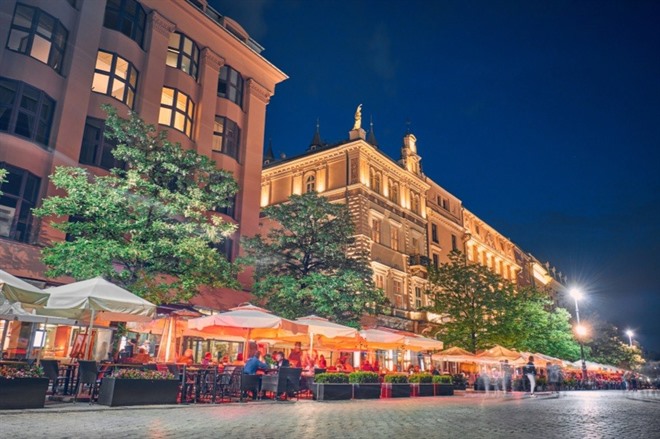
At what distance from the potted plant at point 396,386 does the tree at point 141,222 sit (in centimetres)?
769

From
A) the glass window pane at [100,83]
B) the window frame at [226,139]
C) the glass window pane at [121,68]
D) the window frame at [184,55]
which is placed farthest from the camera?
the window frame at [226,139]

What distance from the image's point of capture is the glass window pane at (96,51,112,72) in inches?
→ 878

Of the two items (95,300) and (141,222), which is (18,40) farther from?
(95,300)

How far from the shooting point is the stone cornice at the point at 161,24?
24734 millimetres

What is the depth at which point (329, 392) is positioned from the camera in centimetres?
1653

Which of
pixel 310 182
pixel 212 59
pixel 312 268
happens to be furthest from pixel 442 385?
pixel 212 59

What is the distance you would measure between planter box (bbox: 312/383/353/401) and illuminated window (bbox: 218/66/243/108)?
18.3 metres

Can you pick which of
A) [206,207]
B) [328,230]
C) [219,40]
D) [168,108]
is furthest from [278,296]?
[219,40]

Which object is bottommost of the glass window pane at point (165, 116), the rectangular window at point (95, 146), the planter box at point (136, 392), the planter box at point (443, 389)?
the planter box at point (443, 389)

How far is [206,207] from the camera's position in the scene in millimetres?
17766

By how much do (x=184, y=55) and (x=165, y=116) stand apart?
394cm

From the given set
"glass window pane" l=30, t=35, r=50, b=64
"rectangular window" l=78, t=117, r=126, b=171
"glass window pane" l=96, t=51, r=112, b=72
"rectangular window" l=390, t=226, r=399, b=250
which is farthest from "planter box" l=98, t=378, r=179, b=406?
"rectangular window" l=390, t=226, r=399, b=250

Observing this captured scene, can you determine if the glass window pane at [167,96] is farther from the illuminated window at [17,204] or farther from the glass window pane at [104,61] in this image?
the illuminated window at [17,204]

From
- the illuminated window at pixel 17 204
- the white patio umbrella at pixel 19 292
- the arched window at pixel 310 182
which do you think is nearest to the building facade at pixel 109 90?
the illuminated window at pixel 17 204
